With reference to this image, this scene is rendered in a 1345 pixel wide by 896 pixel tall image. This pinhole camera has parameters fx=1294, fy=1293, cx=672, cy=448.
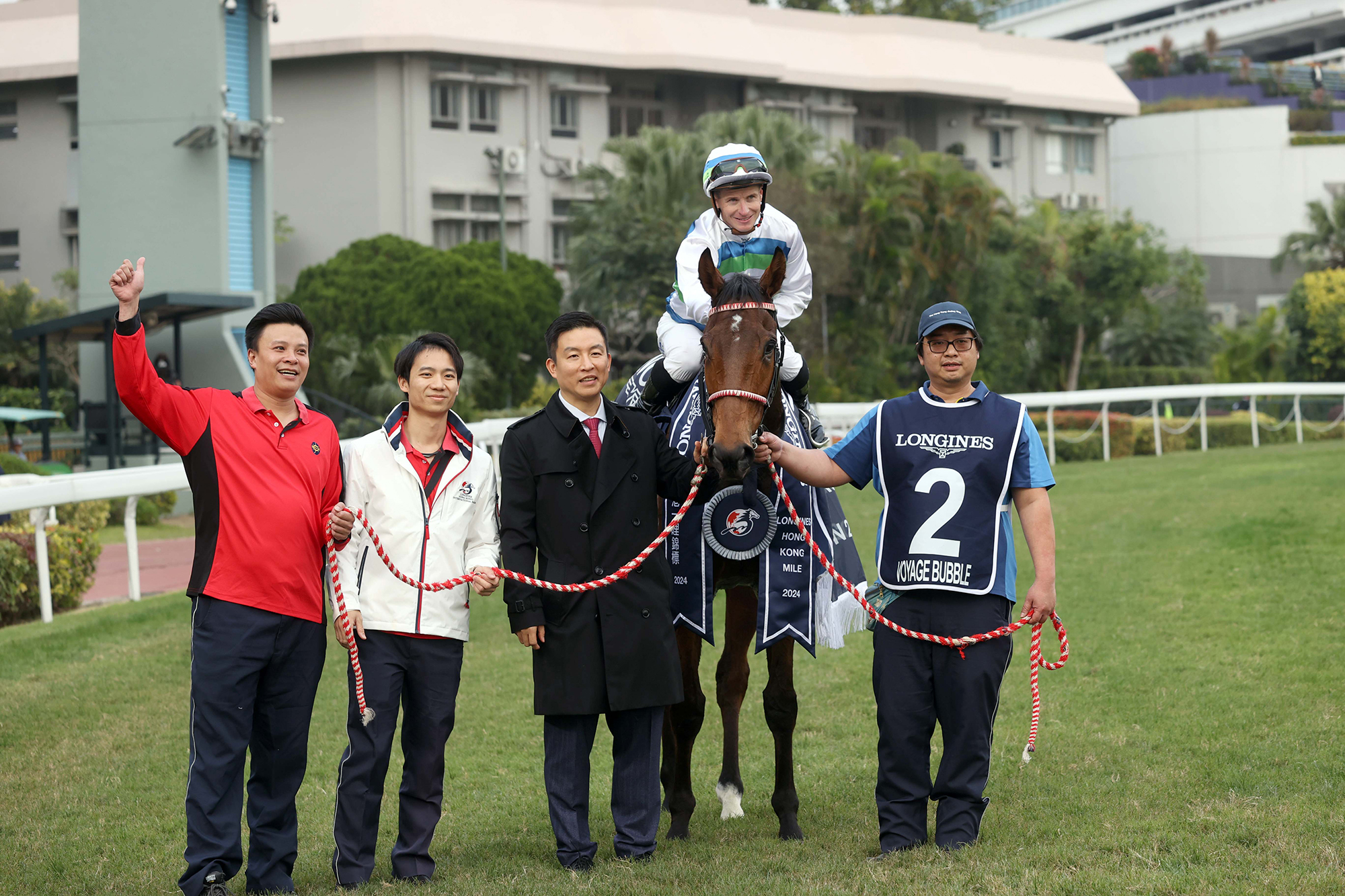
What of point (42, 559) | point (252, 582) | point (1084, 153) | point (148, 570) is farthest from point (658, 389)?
point (1084, 153)

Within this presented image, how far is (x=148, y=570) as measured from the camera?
38.8 feet

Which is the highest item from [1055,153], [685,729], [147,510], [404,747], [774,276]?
[1055,153]

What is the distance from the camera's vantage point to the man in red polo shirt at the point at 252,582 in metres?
3.83

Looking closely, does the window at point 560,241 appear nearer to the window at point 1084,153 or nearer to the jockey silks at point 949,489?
the window at point 1084,153

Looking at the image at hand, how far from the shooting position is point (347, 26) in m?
33.2

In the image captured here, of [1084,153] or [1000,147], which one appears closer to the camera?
[1000,147]

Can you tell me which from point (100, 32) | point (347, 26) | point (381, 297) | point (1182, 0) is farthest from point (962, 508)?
point (1182, 0)

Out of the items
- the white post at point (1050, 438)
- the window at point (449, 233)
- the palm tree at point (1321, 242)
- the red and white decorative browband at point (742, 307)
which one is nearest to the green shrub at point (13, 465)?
the red and white decorative browband at point (742, 307)

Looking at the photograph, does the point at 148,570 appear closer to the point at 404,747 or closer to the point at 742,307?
the point at 404,747

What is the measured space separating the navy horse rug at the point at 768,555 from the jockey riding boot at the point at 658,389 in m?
0.13

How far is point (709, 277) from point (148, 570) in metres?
9.14

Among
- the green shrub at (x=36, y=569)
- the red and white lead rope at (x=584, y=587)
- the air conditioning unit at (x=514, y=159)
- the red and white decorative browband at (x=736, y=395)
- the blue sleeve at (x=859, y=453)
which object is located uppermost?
the air conditioning unit at (x=514, y=159)

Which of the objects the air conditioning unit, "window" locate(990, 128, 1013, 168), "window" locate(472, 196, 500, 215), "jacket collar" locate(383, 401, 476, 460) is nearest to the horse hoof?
"jacket collar" locate(383, 401, 476, 460)

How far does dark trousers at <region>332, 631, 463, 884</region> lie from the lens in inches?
158
